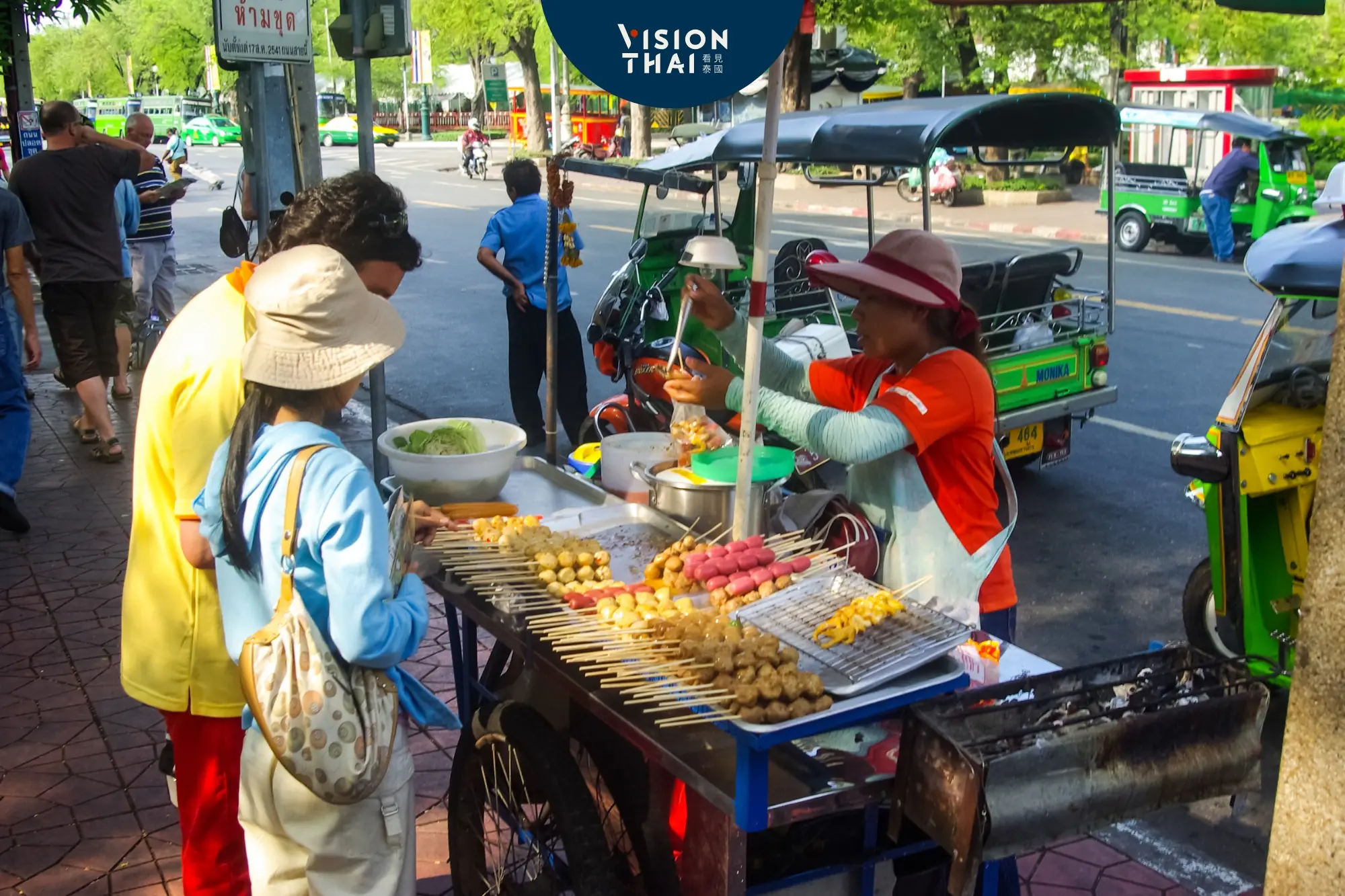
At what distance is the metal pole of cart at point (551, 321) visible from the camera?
4359 mm

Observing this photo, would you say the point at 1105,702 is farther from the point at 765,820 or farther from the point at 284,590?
the point at 284,590

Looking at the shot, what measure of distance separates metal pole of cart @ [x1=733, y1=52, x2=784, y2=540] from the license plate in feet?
15.5

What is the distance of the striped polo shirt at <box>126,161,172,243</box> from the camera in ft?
35.4

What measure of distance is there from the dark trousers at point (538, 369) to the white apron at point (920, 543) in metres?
5.27

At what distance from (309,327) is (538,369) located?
20.0ft

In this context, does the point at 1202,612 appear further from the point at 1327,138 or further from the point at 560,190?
the point at 1327,138

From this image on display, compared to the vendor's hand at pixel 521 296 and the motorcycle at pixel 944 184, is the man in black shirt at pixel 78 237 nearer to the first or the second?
the vendor's hand at pixel 521 296

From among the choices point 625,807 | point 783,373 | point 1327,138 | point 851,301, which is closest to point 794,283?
point 851,301

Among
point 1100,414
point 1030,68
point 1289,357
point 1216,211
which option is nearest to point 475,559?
point 1289,357

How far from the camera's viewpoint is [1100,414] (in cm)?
941

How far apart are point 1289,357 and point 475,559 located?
3454 mm

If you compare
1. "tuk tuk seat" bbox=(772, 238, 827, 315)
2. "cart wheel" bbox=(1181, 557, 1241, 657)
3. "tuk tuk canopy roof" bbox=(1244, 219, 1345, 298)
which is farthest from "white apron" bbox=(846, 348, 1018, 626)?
"tuk tuk seat" bbox=(772, 238, 827, 315)

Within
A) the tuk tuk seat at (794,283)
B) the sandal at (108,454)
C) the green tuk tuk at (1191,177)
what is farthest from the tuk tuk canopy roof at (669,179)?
the green tuk tuk at (1191,177)

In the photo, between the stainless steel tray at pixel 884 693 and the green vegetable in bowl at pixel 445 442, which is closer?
the stainless steel tray at pixel 884 693
